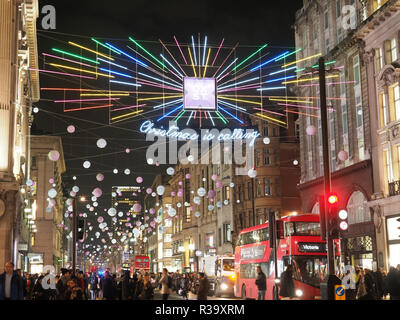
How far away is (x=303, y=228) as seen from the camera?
97.3 ft

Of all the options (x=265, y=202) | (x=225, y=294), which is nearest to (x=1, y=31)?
(x=225, y=294)

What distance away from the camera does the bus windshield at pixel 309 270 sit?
96.0ft

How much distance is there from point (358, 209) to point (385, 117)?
22.6 ft

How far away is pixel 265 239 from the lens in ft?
111

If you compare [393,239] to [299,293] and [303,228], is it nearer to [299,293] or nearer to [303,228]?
[303,228]

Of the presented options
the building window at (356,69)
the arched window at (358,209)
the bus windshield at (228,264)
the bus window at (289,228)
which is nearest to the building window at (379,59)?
the building window at (356,69)

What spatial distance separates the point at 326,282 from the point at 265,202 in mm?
46230

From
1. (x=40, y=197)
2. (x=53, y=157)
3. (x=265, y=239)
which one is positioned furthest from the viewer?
(x=40, y=197)

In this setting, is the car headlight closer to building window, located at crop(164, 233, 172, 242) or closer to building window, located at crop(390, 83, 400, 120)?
building window, located at crop(390, 83, 400, 120)

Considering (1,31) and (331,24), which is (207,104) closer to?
(1,31)

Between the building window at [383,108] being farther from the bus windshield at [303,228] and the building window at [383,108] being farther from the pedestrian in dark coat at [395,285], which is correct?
the pedestrian in dark coat at [395,285]

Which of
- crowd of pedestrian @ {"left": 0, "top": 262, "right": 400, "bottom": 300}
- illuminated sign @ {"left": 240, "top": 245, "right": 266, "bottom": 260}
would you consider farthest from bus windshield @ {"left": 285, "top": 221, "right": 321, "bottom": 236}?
illuminated sign @ {"left": 240, "top": 245, "right": 266, "bottom": 260}

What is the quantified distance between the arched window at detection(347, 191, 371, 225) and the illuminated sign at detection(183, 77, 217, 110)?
18.2 meters

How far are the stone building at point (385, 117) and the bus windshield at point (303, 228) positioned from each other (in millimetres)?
9298
